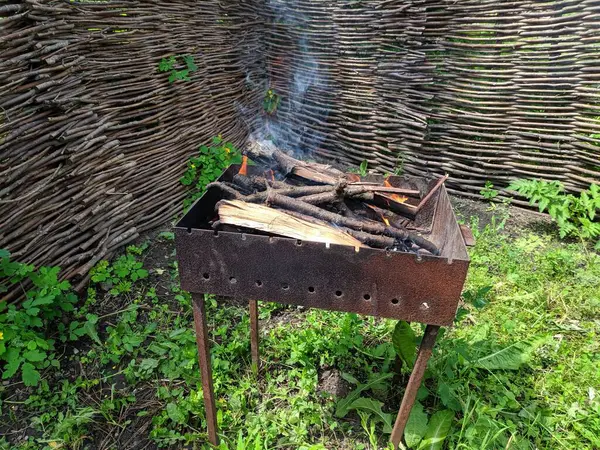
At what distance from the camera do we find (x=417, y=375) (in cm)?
165

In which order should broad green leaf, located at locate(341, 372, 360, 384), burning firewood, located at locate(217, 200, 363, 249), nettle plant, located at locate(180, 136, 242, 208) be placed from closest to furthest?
burning firewood, located at locate(217, 200, 363, 249), broad green leaf, located at locate(341, 372, 360, 384), nettle plant, located at locate(180, 136, 242, 208)

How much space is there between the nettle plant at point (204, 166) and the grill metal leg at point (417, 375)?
3.18 meters

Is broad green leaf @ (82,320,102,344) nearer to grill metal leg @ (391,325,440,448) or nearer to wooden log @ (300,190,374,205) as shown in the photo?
wooden log @ (300,190,374,205)

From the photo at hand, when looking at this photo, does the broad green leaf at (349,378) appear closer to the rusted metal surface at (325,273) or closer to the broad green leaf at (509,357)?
the broad green leaf at (509,357)

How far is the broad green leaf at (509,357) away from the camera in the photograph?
237cm

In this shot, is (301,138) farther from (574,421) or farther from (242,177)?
(574,421)

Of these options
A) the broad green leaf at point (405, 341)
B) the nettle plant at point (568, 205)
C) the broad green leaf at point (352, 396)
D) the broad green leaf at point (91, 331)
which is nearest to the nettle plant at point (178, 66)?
the broad green leaf at point (91, 331)

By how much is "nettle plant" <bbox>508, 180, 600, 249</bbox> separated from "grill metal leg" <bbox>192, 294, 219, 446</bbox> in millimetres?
3666

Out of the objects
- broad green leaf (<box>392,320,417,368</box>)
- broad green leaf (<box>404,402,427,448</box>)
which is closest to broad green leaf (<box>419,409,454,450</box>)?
broad green leaf (<box>404,402,427,448</box>)

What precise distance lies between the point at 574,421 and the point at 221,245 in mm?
2334

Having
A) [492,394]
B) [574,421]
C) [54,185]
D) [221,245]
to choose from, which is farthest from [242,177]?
[574,421]

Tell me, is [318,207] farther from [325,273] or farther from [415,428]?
[415,428]

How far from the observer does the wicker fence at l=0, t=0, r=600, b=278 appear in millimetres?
2582

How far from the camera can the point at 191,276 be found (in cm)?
160
